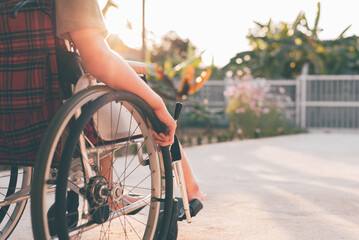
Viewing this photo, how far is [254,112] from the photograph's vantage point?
32.4ft

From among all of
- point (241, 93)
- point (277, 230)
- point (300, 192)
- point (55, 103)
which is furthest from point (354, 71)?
point (55, 103)

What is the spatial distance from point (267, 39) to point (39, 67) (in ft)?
39.0

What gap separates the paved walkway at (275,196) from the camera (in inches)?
97.5

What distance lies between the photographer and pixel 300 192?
11.6 feet

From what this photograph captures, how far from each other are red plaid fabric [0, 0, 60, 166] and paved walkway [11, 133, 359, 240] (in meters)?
1.13

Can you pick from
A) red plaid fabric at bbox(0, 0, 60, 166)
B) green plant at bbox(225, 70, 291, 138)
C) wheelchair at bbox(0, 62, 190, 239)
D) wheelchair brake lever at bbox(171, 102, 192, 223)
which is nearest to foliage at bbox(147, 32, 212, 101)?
green plant at bbox(225, 70, 291, 138)

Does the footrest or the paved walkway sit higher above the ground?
the footrest

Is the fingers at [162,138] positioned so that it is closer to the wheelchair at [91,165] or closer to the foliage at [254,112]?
the wheelchair at [91,165]

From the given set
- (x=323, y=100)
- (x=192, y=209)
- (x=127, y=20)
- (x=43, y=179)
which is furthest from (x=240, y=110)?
(x=43, y=179)

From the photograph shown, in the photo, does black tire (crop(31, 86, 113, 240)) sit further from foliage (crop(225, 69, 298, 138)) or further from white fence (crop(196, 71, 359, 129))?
white fence (crop(196, 71, 359, 129))

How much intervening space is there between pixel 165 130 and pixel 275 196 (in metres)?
1.86

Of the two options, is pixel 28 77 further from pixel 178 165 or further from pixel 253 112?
pixel 253 112

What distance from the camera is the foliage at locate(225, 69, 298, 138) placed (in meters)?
9.79

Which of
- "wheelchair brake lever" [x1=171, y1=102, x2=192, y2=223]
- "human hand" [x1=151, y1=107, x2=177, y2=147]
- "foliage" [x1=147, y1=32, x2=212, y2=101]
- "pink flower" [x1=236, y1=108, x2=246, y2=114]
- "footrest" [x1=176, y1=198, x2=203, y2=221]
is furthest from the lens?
"pink flower" [x1=236, y1=108, x2=246, y2=114]
